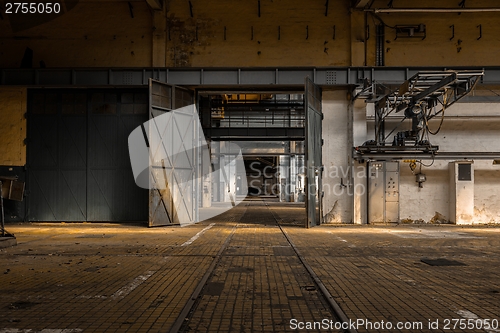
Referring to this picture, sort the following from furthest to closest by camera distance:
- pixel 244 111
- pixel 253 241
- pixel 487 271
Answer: pixel 244 111, pixel 253 241, pixel 487 271

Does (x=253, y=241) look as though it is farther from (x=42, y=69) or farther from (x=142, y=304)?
(x=42, y=69)

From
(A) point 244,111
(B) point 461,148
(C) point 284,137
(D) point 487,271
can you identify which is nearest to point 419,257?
(D) point 487,271

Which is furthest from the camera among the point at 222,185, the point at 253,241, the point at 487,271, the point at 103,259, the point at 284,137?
the point at 222,185

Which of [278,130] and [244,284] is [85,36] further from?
[244,284]

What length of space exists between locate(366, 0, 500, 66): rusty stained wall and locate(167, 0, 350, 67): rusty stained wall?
130 cm

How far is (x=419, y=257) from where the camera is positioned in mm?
8320

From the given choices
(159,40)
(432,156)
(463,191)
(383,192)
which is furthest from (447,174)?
(159,40)

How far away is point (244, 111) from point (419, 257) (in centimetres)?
2262

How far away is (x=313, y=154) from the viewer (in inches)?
570

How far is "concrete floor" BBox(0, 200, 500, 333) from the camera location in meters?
4.34

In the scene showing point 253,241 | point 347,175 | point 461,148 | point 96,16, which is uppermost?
point 96,16

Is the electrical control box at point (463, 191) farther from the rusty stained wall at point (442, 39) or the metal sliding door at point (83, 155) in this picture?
the metal sliding door at point (83, 155)

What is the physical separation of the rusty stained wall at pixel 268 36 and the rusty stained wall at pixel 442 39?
1304 mm

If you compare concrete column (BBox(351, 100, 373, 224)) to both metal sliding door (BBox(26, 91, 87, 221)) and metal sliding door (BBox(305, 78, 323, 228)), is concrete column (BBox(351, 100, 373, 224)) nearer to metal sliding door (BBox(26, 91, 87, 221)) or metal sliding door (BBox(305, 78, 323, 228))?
metal sliding door (BBox(305, 78, 323, 228))
